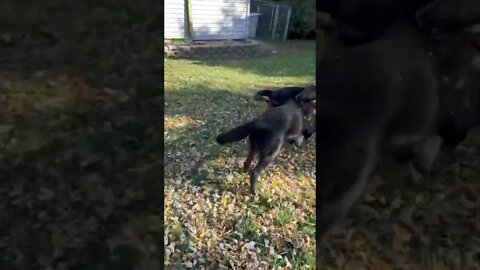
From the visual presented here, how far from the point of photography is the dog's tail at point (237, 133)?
175 centimetres

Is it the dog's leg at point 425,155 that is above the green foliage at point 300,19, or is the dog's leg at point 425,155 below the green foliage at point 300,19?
below

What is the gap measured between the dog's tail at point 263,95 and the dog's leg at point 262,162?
0.16 metres

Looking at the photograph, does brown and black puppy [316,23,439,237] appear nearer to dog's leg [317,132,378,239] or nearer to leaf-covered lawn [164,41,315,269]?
dog's leg [317,132,378,239]

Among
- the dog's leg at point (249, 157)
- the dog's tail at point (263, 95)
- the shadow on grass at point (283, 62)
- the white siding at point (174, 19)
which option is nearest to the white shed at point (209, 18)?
the white siding at point (174, 19)

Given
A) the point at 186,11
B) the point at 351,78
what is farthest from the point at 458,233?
the point at 186,11

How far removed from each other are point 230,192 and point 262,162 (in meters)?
0.14

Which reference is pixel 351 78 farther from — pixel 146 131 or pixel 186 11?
pixel 186 11

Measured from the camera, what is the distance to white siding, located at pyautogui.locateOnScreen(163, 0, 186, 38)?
187 centimetres

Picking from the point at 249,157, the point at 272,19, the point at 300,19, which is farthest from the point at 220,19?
the point at 249,157

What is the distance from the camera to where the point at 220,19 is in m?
2.09

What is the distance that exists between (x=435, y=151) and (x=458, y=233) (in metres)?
0.19

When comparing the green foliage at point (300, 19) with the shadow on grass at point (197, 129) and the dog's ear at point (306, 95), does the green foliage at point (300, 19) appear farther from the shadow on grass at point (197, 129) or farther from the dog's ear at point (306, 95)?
the shadow on grass at point (197, 129)

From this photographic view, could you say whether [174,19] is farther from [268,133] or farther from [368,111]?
[368,111]

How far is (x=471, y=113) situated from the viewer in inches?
46.4
